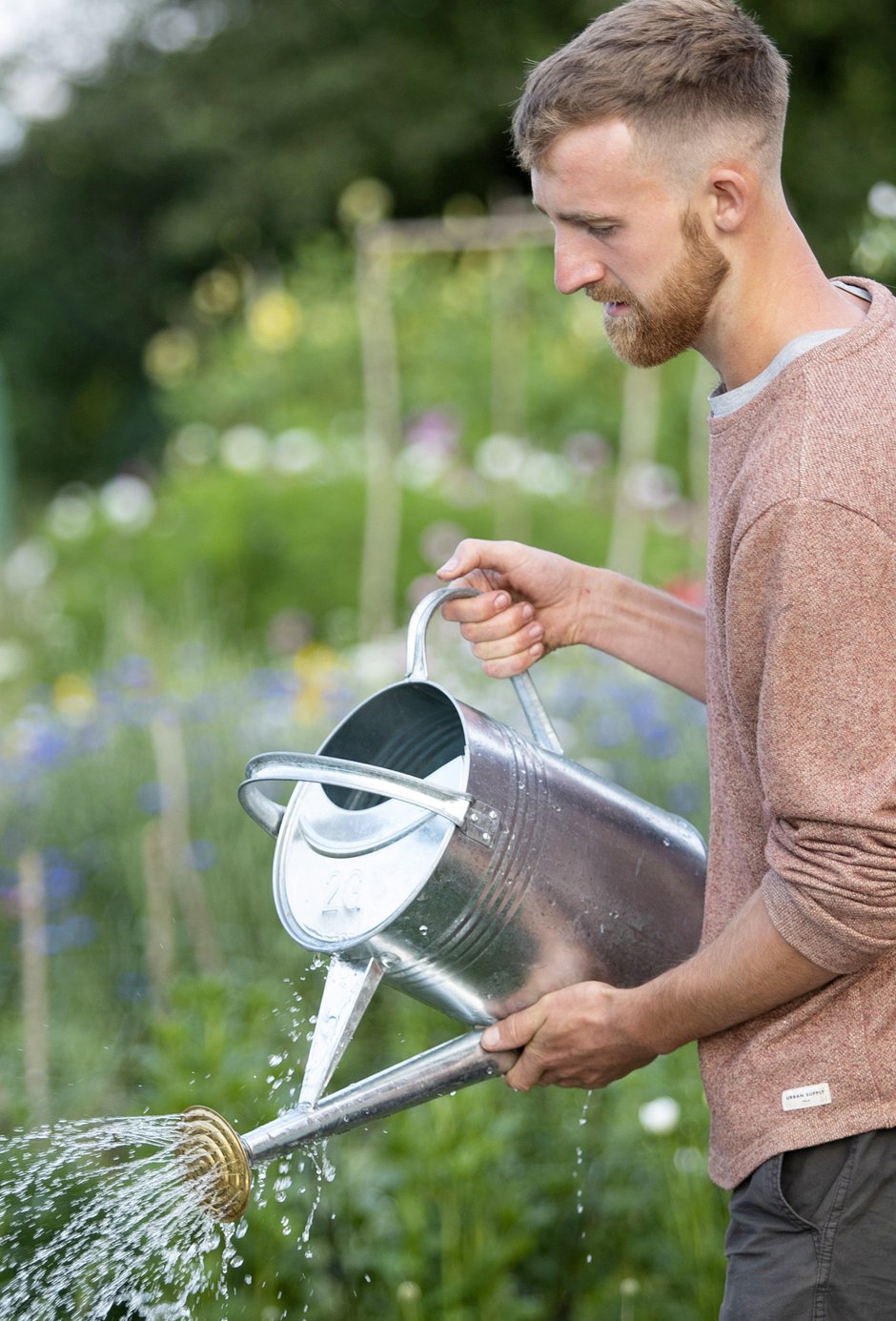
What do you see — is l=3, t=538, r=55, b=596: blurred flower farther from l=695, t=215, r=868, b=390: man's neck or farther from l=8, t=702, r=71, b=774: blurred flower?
l=695, t=215, r=868, b=390: man's neck

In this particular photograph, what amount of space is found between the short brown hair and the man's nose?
76mm

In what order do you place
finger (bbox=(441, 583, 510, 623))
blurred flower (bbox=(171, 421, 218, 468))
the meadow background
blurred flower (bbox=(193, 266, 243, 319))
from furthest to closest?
blurred flower (bbox=(193, 266, 243, 319)) → blurred flower (bbox=(171, 421, 218, 468)) → the meadow background → finger (bbox=(441, 583, 510, 623))

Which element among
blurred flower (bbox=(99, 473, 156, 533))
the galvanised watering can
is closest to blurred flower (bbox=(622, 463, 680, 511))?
blurred flower (bbox=(99, 473, 156, 533))

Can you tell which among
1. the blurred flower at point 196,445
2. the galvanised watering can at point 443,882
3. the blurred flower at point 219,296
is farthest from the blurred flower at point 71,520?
the galvanised watering can at point 443,882

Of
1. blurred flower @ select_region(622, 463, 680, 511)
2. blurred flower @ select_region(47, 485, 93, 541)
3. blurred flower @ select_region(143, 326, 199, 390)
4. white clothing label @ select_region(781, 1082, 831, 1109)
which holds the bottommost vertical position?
blurred flower @ select_region(143, 326, 199, 390)

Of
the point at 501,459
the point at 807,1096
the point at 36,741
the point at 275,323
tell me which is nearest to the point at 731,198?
the point at 807,1096

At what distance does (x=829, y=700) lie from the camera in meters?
1.16

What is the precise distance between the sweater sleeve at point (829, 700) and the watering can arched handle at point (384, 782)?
0.87 ft

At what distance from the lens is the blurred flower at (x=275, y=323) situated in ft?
29.8

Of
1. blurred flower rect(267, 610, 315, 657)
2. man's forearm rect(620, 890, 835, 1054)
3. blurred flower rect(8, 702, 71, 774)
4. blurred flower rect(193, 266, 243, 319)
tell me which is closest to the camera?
man's forearm rect(620, 890, 835, 1054)

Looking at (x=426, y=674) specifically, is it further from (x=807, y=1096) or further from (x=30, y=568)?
(x=30, y=568)

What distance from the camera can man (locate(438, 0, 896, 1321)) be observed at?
116 cm

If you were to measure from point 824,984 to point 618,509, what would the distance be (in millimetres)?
5247

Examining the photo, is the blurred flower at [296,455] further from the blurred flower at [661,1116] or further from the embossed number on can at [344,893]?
the embossed number on can at [344,893]
